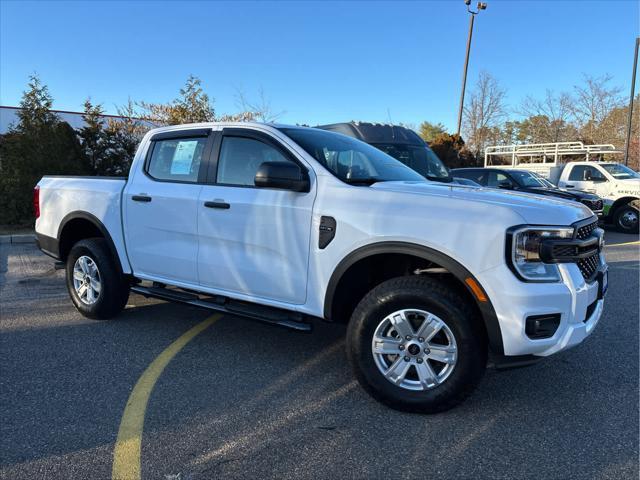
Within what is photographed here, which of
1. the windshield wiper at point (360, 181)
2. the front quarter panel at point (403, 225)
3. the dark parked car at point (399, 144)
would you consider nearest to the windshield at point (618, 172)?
the dark parked car at point (399, 144)

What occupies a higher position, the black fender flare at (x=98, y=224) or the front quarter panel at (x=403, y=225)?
the front quarter panel at (x=403, y=225)

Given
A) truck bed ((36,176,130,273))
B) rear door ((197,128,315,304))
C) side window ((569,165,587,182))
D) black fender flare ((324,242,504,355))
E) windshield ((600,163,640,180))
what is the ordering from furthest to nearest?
1. side window ((569,165,587,182))
2. windshield ((600,163,640,180))
3. truck bed ((36,176,130,273))
4. rear door ((197,128,315,304))
5. black fender flare ((324,242,504,355))

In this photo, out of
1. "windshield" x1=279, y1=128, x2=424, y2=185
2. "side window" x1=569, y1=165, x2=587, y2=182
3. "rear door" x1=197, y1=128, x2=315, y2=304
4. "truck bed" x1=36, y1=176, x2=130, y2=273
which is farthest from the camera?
"side window" x1=569, y1=165, x2=587, y2=182

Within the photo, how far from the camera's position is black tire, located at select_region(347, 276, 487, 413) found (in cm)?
294

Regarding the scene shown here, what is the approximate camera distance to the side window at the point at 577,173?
13.9 m

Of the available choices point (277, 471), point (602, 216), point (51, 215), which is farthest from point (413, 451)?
point (602, 216)

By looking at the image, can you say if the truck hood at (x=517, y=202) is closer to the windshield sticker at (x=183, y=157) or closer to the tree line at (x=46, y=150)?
the windshield sticker at (x=183, y=157)

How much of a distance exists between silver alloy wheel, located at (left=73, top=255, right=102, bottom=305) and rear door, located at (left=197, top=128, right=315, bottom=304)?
1.47 meters

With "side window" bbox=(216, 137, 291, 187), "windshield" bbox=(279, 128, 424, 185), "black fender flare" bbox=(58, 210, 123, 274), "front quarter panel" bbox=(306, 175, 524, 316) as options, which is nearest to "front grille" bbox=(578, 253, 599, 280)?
"front quarter panel" bbox=(306, 175, 524, 316)

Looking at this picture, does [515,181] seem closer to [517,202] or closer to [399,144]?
[399,144]

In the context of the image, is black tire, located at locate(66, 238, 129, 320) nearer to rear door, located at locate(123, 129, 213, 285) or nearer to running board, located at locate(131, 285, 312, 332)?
rear door, located at locate(123, 129, 213, 285)

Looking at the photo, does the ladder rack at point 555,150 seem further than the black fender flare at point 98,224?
Yes

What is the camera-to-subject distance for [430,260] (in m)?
3.00

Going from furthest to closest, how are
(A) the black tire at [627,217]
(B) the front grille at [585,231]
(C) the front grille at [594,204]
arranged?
1. (A) the black tire at [627,217]
2. (C) the front grille at [594,204]
3. (B) the front grille at [585,231]
